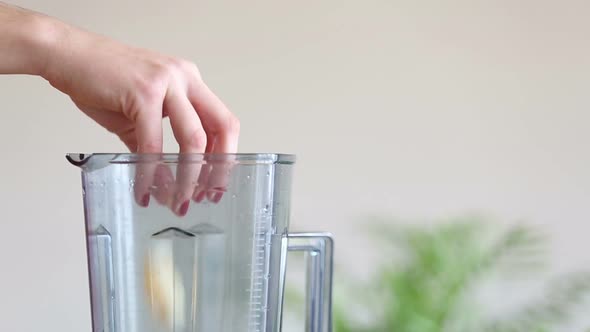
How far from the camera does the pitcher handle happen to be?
75cm

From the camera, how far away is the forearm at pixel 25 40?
2.19ft

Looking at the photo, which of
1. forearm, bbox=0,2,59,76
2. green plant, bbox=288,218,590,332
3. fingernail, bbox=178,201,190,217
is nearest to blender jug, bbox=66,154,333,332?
fingernail, bbox=178,201,190,217

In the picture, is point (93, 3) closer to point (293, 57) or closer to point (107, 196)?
point (293, 57)

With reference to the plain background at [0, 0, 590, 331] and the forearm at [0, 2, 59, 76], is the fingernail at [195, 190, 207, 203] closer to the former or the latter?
the forearm at [0, 2, 59, 76]

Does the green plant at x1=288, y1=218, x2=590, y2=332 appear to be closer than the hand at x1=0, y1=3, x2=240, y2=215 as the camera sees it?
No

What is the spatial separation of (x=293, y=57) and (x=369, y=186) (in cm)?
27

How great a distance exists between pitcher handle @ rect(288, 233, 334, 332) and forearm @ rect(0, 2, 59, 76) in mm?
281

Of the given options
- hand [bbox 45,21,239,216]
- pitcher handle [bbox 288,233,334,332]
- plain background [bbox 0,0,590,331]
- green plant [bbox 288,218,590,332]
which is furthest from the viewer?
plain background [bbox 0,0,590,331]

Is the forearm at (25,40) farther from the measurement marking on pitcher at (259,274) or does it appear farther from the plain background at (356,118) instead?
the plain background at (356,118)

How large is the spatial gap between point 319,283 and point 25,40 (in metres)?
0.33

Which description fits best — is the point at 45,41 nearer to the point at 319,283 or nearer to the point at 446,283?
the point at 319,283

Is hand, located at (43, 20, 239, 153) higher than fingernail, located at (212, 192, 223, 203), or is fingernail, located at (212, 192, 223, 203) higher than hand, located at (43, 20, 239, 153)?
hand, located at (43, 20, 239, 153)

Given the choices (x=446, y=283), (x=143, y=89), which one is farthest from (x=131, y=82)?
(x=446, y=283)

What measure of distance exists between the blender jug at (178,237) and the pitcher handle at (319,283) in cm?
10
